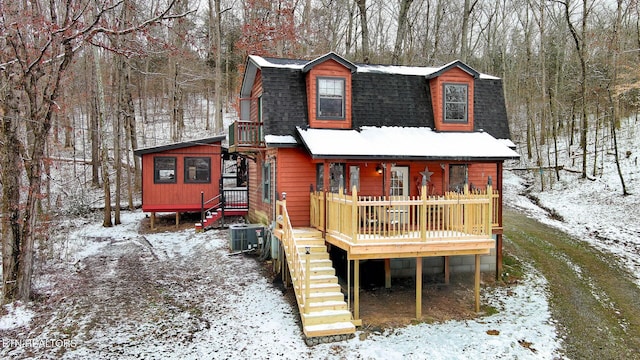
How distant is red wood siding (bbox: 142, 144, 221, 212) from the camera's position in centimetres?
1816

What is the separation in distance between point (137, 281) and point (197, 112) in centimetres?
3202

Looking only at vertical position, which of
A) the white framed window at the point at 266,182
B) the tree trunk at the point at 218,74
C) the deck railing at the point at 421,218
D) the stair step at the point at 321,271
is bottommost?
the stair step at the point at 321,271

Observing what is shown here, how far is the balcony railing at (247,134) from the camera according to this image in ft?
44.4

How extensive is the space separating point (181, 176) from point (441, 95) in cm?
1139

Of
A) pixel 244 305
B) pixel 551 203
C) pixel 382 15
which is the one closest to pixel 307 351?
pixel 244 305

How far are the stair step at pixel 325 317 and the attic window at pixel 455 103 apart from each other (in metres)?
7.68

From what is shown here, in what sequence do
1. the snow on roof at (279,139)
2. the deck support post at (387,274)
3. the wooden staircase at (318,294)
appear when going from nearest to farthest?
the wooden staircase at (318,294), the snow on roof at (279,139), the deck support post at (387,274)

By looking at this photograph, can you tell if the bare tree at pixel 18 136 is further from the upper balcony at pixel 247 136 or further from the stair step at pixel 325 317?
the stair step at pixel 325 317

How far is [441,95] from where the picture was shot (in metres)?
13.9

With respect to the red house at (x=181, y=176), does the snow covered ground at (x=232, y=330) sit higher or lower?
lower

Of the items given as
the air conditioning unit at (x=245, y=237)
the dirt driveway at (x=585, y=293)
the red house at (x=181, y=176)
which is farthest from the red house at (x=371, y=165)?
the red house at (x=181, y=176)

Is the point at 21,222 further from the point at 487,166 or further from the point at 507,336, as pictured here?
the point at 487,166

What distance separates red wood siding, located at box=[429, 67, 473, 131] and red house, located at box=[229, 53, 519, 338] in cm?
4

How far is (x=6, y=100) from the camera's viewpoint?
9656mm
